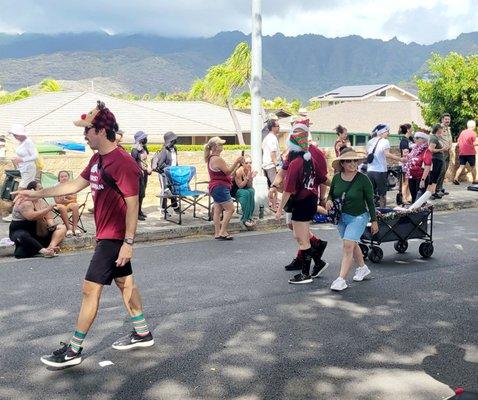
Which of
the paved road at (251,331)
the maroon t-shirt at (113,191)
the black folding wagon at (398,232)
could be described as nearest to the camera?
the paved road at (251,331)

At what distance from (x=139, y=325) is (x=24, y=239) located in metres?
4.10

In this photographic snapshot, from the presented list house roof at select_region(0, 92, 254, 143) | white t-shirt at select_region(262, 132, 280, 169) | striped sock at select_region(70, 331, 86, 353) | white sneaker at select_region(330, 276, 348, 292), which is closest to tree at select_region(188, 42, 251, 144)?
house roof at select_region(0, 92, 254, 143)

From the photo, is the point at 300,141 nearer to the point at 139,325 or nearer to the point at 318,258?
the point at 318,258

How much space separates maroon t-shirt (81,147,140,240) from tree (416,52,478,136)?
18091 mm

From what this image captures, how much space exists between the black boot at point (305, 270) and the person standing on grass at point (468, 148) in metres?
10.8

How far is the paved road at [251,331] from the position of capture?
192 inches

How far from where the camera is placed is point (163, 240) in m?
10.8

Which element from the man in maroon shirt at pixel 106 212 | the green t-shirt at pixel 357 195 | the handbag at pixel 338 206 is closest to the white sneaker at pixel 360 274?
the handbag at pixel 338 206

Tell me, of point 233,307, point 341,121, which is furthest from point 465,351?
point 341,121

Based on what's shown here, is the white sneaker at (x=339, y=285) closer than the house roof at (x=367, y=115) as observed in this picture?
Yes

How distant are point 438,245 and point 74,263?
5.47 meters

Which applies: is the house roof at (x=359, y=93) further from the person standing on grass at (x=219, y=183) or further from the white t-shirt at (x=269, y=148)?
the person standing on grass at (x=219, y=183)

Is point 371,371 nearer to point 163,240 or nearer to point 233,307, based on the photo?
point 233,307

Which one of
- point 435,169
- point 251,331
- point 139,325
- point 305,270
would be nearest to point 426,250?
point 305,270
